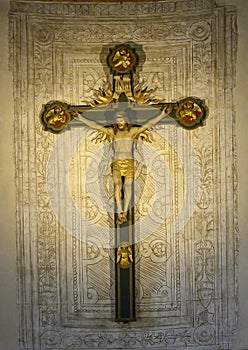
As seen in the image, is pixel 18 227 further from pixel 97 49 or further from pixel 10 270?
pixel 97 49

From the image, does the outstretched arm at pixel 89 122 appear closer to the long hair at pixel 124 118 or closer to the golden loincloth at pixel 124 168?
the long hair at pixel 124 118

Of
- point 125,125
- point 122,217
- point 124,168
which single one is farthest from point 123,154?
point 122,217

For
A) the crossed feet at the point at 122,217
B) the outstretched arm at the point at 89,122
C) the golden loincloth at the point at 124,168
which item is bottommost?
the crossed feet at the point at 122,217

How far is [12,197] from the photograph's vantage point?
6297mm

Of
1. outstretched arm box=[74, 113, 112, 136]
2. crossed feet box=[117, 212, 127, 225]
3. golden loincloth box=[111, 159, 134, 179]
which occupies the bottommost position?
crossed feet box=[117, 212, 127, 225]

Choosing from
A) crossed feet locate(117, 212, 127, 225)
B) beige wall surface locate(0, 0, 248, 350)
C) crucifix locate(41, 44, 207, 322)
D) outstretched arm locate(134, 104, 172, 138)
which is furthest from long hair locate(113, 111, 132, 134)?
beige wall surface locate(0, 0, 248, 350)

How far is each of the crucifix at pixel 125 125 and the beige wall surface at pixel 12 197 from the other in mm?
334

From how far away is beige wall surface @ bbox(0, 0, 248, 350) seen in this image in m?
6.26

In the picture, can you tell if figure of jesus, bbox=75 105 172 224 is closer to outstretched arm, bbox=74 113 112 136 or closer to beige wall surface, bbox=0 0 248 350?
outstretched arm, bbox=74 113 112 136

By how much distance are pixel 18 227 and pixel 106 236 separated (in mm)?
762

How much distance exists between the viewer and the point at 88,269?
636cm

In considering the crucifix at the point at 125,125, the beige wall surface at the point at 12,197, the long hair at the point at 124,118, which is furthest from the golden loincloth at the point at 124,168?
the beige wall surface at the point at 12,197

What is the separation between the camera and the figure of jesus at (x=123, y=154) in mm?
6176

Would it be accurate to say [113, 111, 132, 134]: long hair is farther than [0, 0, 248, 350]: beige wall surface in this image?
No
